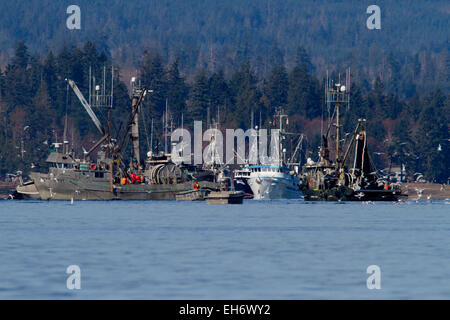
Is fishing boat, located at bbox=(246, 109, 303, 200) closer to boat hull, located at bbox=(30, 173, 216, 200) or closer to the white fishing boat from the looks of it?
the white fishing boat

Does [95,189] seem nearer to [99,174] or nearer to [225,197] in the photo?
[99,174]

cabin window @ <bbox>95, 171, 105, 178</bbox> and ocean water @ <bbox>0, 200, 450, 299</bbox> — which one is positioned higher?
cabin window @ <bbox>95, 171, 105, 178</bbox>

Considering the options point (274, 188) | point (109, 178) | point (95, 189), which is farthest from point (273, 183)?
point (95, 189)

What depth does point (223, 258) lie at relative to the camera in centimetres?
6084

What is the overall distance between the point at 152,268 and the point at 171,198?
11761cm

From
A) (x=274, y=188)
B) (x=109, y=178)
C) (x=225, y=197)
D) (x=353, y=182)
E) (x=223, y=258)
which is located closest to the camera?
(x=223, y=258)

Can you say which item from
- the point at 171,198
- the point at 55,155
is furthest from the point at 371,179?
the point at 55,155

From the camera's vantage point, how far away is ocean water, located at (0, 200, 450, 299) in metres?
47.3

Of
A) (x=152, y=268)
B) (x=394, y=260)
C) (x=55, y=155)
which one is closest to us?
(x=152, y=268)

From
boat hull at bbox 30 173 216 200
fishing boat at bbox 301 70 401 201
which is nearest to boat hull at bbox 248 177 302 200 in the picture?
fishing boat at bbox 301 70 401 201

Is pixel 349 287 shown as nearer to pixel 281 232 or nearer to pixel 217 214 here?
pixel 281 232

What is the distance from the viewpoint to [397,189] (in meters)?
167

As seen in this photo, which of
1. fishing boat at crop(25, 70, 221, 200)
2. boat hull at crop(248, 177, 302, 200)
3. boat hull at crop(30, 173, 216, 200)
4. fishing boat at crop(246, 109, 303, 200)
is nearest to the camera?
fishing boat at crop(25, 70, 221, 200)

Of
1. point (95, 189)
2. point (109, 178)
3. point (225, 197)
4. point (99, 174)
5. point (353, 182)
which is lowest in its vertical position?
point (225, 197)
